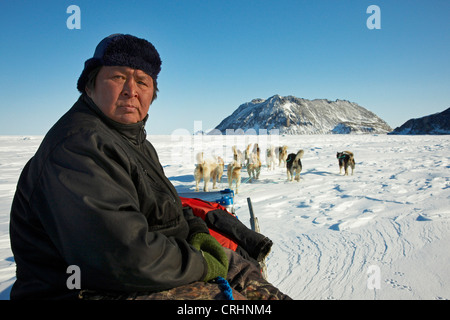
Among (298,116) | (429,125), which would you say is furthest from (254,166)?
(298,116)

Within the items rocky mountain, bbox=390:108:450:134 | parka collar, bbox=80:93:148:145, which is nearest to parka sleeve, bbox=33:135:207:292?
parka collar, bbox=80:93:148:145

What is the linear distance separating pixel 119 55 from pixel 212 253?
124 cm

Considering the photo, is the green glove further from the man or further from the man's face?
the man's face

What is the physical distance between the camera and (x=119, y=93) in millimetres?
1403

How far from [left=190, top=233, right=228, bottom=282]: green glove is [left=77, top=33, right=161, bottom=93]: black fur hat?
1.04m

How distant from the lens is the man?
1.00 metres

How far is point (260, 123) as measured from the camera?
136 metres

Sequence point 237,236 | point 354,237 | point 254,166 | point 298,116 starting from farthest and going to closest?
point 298,116, point 254,166, point 354,237, point 237,236

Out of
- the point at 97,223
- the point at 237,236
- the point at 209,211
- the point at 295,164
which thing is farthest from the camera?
the point at 295,164

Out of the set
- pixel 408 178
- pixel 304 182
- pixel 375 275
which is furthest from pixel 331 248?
pixel 408 178

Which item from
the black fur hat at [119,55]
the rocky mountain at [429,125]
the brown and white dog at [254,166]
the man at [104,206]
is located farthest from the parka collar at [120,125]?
the rocky mountain at [429,125]

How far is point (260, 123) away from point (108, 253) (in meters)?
138

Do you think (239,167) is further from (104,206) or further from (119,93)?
(104,206)

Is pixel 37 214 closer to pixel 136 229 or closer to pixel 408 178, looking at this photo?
pixel 136 229
